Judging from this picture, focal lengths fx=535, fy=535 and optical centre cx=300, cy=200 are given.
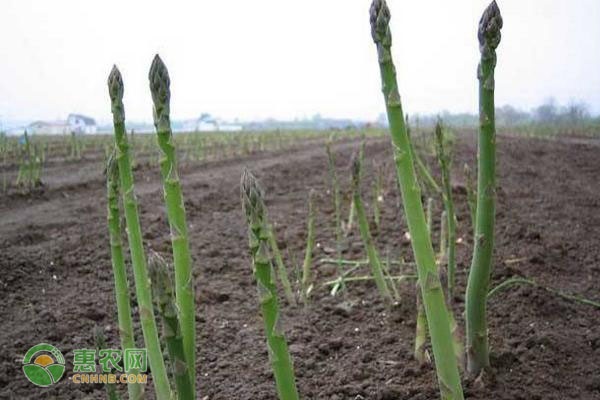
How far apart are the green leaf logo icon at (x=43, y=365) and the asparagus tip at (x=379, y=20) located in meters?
1.86

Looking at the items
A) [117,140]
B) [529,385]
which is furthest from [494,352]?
[117,140]

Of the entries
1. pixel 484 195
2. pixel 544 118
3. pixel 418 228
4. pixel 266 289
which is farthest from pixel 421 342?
pixel 544 118

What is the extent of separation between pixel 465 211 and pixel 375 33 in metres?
3.64

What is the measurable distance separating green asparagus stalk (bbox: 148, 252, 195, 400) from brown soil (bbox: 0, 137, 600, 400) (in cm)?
86

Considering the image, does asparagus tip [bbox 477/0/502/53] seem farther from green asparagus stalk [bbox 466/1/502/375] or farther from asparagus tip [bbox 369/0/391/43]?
asparagus tip [bbox 369/0/391/43]

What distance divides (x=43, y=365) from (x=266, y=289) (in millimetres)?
1597

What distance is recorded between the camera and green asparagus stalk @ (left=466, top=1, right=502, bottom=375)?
161cm

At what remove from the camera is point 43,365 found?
229 centimetres

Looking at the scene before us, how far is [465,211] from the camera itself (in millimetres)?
4773

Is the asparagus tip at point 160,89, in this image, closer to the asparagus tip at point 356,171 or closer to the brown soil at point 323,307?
the brown soil at point 323,307

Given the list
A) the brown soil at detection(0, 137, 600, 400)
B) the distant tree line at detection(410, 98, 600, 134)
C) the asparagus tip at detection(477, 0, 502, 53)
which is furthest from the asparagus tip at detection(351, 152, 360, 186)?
the distant tree line at detection(410, 98, 600, 134)

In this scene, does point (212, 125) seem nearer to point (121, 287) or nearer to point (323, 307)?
point (323, 307)

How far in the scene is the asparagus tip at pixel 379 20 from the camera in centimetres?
140

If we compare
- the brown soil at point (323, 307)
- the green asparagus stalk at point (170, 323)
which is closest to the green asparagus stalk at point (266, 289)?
the green asparagus stalk at point (170, 323)
